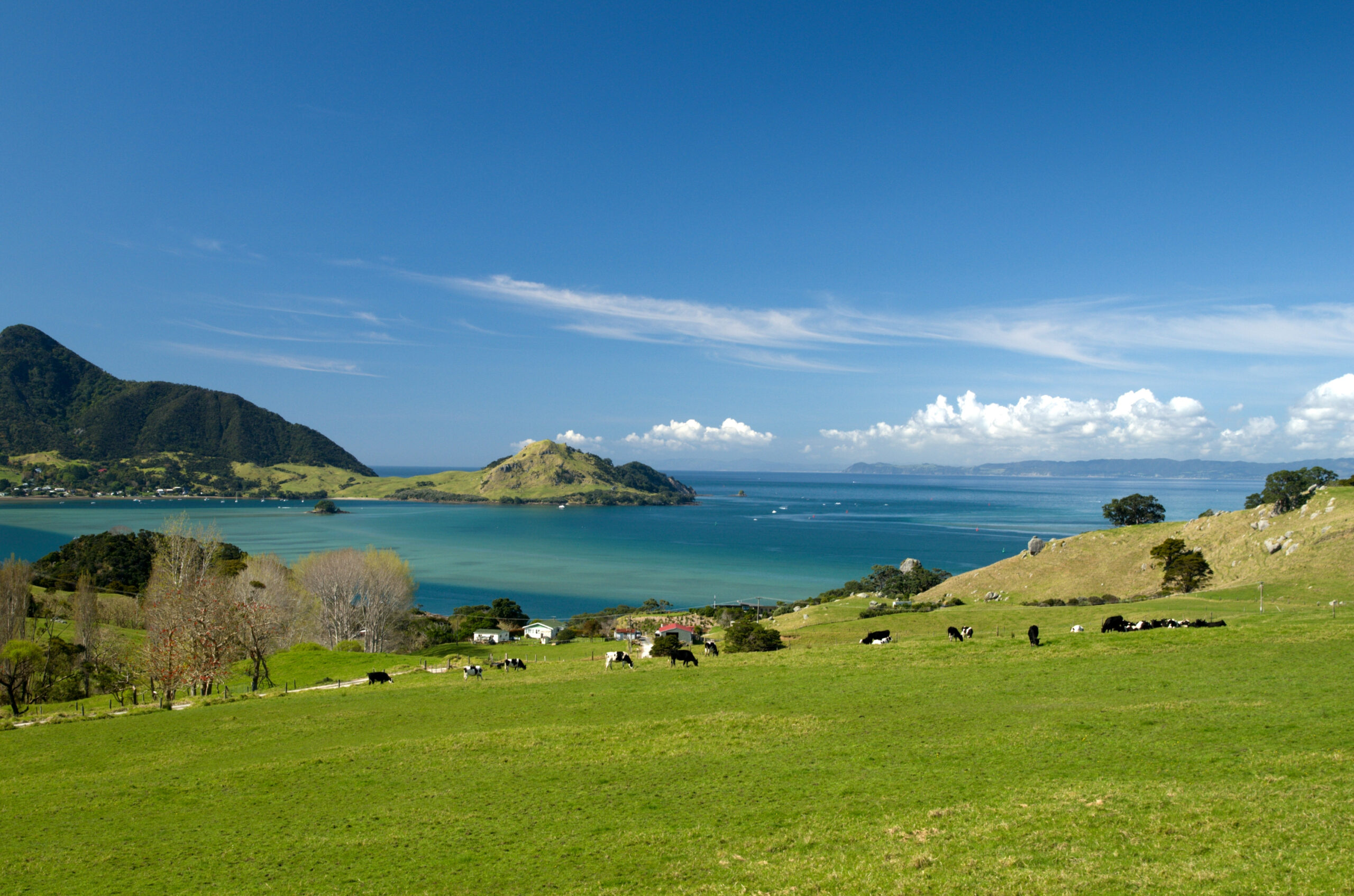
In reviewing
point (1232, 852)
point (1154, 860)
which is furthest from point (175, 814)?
point (1232, 852)

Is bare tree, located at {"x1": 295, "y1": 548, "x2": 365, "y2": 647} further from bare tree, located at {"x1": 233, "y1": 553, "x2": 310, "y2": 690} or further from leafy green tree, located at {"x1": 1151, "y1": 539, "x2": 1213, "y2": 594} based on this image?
leafy green tree, located at {"x1": 1151, "y1": 539, "x2": 1213, "y2": 594}

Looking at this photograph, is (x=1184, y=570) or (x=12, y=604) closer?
(x=12, y=604)

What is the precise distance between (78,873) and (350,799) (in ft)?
15.3

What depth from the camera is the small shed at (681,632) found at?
5588 cm

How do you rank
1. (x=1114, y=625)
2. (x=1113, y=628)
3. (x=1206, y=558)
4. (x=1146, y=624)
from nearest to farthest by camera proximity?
(x=1146, y=624) → (x=1114, y=625) → (x=1113, y=628) → (x=1206, y=558)

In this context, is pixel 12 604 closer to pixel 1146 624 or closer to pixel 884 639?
pixel 884 639

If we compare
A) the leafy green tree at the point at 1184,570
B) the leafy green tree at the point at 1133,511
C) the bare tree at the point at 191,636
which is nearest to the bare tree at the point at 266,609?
the bare tree at the point at 191,636

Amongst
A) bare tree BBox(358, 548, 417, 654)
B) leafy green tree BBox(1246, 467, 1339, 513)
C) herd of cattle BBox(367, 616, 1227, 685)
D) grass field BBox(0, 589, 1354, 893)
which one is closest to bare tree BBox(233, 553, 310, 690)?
bare tree BBox(358, 548, 417, 654)

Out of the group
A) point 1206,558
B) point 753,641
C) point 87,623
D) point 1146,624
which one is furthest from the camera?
point 1206,558

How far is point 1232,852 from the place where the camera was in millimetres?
9531

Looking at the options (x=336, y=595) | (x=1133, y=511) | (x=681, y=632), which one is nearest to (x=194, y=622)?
(x=336, y=595)

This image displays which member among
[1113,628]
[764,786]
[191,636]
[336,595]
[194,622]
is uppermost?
[764,786]

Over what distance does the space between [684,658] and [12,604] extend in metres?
56.3

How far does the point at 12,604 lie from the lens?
54062mm
